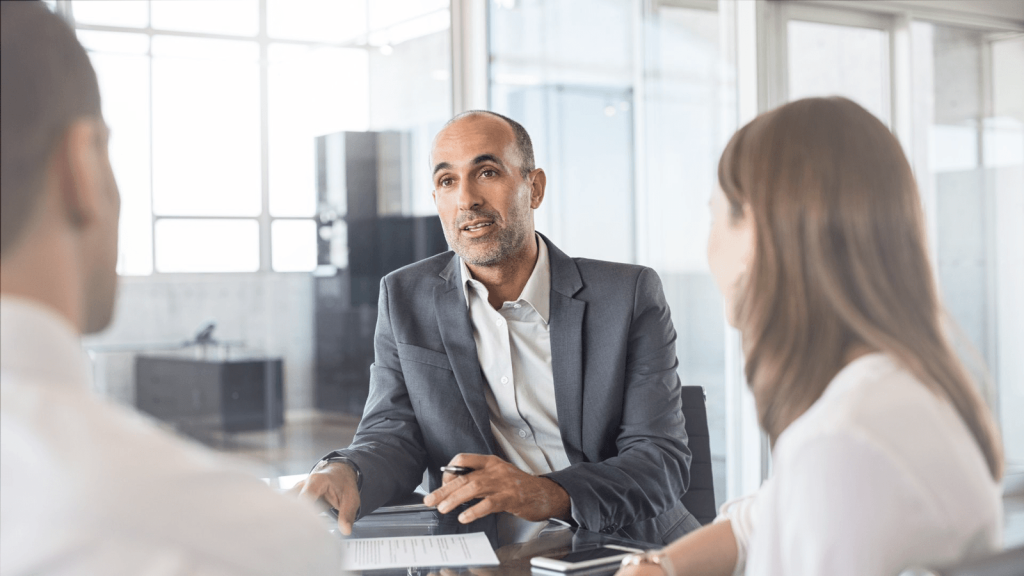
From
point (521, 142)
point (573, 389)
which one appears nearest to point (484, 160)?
point (521, 142)

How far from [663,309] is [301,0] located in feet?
7.21

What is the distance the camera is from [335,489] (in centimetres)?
173

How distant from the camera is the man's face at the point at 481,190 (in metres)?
2.27

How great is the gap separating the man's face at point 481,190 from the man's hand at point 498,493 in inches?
26.8

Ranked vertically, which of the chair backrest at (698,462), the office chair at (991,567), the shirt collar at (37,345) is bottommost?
the chair backrest at (698,462)

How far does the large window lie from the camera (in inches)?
125

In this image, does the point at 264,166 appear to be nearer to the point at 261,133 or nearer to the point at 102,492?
the point at 261,133

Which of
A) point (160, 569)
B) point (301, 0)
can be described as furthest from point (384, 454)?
point (301, 0)

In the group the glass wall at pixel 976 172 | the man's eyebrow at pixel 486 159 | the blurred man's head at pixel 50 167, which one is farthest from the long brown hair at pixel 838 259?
the glass wall at pixel 976 172

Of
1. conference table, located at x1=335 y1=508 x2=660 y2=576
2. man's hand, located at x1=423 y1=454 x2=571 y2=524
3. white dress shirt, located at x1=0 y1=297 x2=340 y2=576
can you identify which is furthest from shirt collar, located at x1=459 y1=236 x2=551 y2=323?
white dress shirt, located at x1=0 y1=297 x2=340 y2=576

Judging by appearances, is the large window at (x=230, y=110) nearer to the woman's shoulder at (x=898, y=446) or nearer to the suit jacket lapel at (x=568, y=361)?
the suit jacket lapel at (x=568, y=361)

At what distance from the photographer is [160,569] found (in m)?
0.55

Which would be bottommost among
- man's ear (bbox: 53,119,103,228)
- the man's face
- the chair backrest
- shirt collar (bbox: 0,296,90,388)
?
the chair backrest

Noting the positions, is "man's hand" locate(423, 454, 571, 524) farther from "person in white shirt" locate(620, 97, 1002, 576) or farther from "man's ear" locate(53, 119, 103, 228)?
"man's ear" locate(53, 119, 103, 228)
